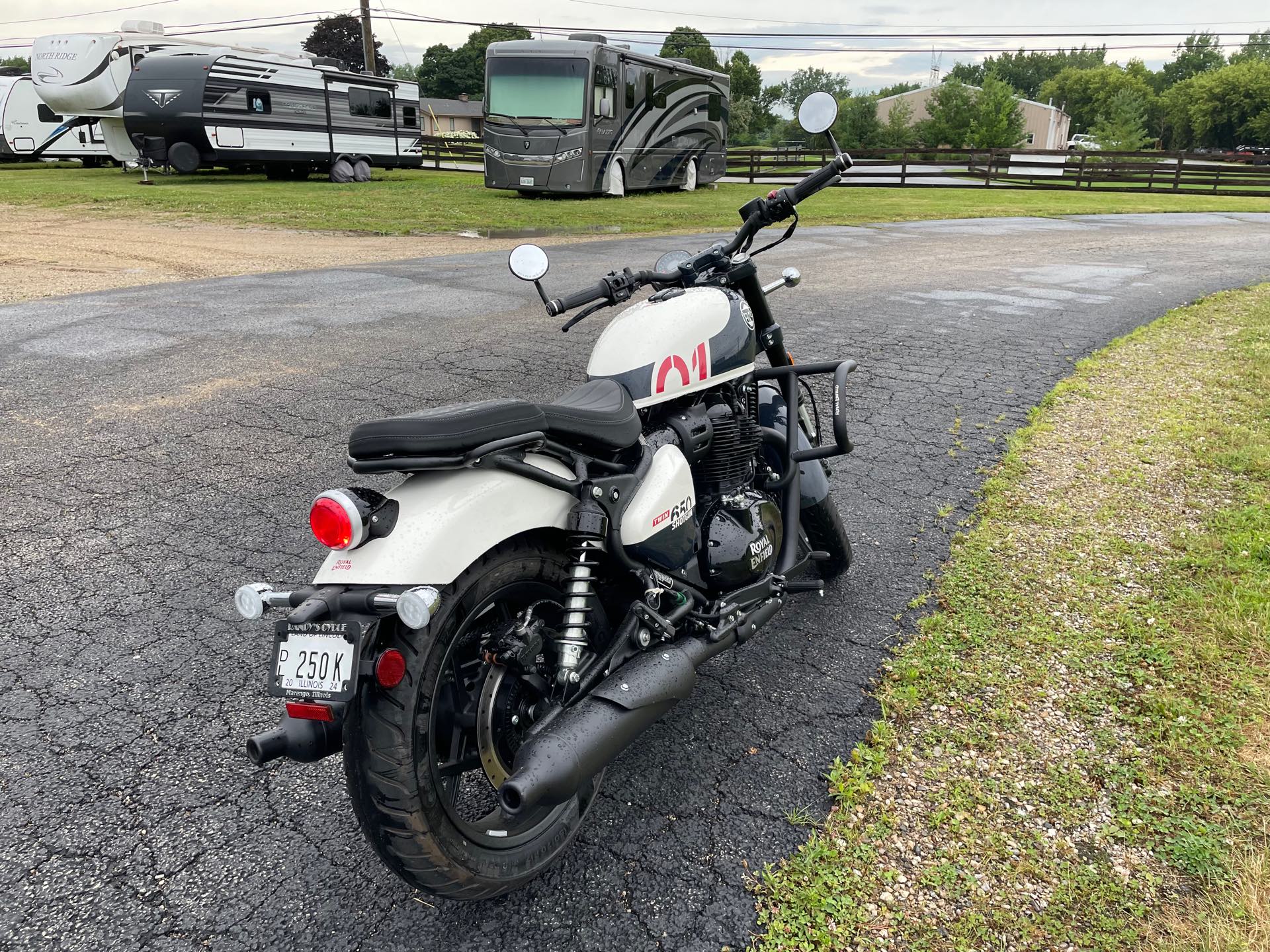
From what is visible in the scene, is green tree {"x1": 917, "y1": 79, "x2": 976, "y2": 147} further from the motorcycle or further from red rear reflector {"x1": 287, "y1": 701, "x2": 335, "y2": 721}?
red rear reflector {"x1": 287, "y1": 701, "x2": 335, "y2": 721}

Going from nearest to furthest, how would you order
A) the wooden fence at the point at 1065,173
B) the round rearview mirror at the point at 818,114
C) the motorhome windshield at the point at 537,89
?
1. the round rearview mirror at the point at 818,114
2. the motorhome windshield at the point at 537,89
3. the wooden fence at the point at 1065,173

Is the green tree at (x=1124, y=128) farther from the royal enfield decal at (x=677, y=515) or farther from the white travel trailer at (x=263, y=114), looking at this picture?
the royal enfield decal at (x=677, y=515)

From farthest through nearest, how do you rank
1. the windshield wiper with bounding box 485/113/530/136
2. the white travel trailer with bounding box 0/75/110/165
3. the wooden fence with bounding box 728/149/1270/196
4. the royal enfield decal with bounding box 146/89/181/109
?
1. the wooden fence with bounding box 728/149/1270/196
2. the white travel trailer with bounding box 0/75/110/165
3. the royal enfield decal with bounding box 146/89/181/109
4. the windshield wiper with bounding box 485/113/530/136

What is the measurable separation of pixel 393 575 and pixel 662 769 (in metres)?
1.21

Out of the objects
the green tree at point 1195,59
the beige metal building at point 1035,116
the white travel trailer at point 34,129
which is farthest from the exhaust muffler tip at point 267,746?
the green tree at point 1195,59

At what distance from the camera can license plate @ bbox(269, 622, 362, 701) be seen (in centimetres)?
182

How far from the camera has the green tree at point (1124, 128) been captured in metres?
58.2

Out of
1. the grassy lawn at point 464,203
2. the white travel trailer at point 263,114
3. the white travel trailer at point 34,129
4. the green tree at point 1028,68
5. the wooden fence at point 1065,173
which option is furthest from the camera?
the green tree at point 1028,68

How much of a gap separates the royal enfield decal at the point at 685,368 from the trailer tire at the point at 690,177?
24.6m

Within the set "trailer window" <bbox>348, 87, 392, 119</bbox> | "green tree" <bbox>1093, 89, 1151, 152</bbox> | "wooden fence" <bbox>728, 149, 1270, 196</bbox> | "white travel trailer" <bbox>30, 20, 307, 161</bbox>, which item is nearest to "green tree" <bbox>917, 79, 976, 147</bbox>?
"green tree" <bbox>1093, 89, 1151, 152</bbox>

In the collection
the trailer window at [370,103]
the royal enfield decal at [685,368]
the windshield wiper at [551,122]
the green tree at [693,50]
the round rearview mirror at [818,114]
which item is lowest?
the royal enfield decal at [685,368]

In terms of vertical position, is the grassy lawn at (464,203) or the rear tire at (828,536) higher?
the grassy lawn at (464,203)

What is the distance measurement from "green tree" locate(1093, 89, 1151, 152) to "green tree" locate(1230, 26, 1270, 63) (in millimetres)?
16905

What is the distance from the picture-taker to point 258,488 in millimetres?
4559
